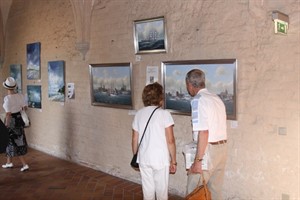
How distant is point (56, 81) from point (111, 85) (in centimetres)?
188

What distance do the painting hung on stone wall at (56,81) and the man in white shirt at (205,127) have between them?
4.14m

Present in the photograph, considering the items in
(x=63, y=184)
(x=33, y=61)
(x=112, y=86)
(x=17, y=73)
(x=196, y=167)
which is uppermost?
(x=33, y=61)

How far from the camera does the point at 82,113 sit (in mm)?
6379

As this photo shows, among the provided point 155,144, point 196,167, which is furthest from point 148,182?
point 196,167

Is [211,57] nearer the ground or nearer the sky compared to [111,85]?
nearer the sky

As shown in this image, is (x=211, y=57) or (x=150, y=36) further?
Result: (x=150, y=36)

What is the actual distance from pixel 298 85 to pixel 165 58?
1.89m

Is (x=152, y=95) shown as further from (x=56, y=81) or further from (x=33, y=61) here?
(x=33, y=61)

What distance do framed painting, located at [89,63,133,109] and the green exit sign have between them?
2.46 metres

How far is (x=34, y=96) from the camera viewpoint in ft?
26.3

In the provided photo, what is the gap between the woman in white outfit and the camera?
10.7ft

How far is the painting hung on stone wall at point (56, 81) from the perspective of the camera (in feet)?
22.3

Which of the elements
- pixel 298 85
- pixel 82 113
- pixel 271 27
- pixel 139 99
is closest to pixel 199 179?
pixel 298 85

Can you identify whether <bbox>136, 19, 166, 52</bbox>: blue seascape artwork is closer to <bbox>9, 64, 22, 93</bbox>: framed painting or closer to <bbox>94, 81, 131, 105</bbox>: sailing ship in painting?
<bbox>94, 81, 131, 105</bbox>: sailing ship in painting
